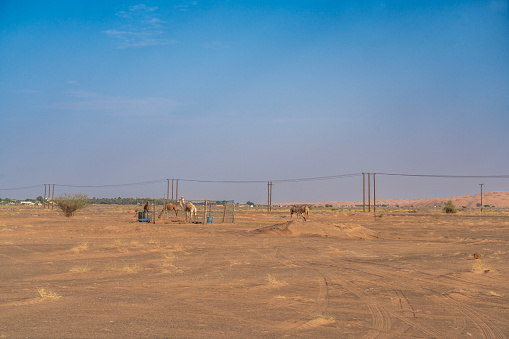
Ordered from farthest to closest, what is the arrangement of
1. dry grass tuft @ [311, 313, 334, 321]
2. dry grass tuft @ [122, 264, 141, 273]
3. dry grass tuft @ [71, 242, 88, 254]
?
dry grass tuft @ [71, 242, 88, 254] → dry grass tuft @ [122, 264, 141, 273] → dry grass tuft @ [311, 313, 334, 321]

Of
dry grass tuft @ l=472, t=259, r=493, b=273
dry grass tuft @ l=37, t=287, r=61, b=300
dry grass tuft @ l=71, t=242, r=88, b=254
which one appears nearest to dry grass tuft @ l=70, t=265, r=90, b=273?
dry grass tuft @ l=37, t=287, r=61, b=300

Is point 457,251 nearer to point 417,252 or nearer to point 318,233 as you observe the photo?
point 417,252

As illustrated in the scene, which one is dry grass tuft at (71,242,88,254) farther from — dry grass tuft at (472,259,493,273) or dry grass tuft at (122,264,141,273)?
dry grass tuft at (472,259,493,273)

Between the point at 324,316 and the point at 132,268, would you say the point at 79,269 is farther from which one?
the point at 324,316

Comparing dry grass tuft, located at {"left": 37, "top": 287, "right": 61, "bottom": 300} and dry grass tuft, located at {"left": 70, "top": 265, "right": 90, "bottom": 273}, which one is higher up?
dry grass tuft, located at {"left": 37, "top": 287, "right": 61, "bottom": 300}

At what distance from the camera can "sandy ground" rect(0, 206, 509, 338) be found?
8984mm

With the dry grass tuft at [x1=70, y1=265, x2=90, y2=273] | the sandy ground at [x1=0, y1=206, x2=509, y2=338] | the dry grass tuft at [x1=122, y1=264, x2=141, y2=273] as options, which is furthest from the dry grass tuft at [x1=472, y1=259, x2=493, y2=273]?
the dry grass tuft at [x1=70, y1=265, x2=90, y2=273]

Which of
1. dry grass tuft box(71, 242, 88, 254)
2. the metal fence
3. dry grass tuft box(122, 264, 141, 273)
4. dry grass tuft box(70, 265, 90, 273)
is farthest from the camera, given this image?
the metal fence

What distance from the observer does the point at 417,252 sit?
23312 mm

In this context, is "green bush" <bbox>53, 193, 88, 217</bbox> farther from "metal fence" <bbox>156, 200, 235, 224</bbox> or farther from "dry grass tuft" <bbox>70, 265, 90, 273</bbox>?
"dry grass tuft" <bbox>70, 265, 90, 273</bbox>

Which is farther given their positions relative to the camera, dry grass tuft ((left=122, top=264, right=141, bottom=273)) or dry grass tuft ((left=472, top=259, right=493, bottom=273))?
dry grass tuft ((left=472, top=259, right=493, bottom=273))

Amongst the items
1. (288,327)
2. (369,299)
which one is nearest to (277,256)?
(369,299)

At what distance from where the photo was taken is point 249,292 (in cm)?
1272

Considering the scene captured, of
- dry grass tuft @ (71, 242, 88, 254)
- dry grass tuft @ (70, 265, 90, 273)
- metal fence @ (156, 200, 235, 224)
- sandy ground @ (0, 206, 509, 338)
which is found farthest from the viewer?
metal fence @ (156, 200, 235, 224)
